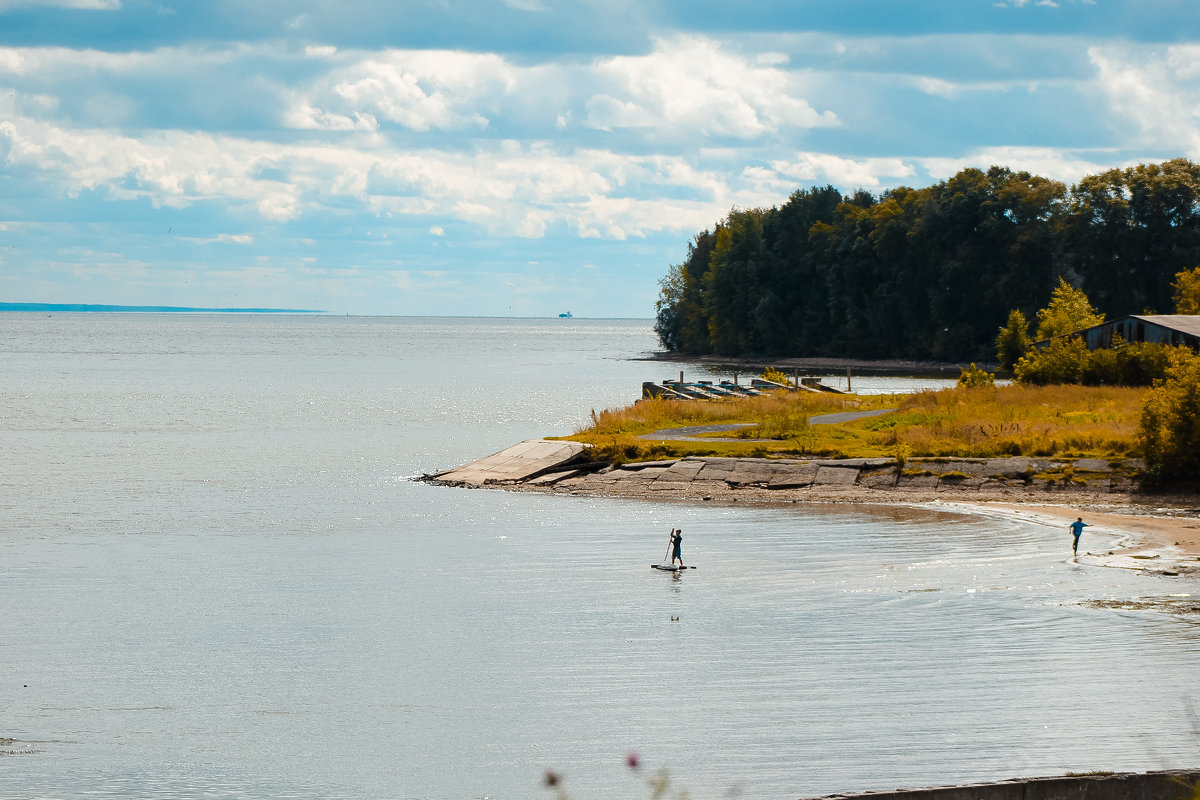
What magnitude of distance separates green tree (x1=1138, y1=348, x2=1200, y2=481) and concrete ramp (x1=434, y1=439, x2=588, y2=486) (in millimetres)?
22493

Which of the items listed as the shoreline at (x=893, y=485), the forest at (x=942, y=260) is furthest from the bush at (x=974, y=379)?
the forest at (x=942, y=260)

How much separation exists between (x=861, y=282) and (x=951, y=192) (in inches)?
780

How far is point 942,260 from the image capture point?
6471 inches

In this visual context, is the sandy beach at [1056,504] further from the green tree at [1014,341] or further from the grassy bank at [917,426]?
the green tree at [1014,341]

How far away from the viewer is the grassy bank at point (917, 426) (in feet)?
162

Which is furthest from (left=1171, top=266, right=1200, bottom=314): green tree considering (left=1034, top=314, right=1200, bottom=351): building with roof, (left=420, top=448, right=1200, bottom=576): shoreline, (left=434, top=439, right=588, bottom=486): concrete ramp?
(left=434, top=439, right=588, bottom=486): concrete ramp

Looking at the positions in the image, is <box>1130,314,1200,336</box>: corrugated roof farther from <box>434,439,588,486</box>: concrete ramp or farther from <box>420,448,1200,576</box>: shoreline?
<box>434,439,588,486</box>: concrete ramp

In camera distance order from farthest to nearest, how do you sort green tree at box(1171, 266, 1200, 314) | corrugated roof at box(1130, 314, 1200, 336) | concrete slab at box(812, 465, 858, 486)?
green tree at box(1171, 266, 1200, 314) < corrugated roof at box(1130, 314, 1200, 336) < concrete slab at box(812, 465, 858, 486)

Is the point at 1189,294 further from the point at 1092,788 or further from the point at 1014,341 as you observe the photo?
the point at 1092,788

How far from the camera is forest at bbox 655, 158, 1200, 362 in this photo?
149500 mm

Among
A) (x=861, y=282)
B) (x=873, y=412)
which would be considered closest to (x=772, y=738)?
(x=873, y=412)

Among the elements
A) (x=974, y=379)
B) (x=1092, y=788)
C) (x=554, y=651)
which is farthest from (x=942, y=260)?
(x=1092, y=788)

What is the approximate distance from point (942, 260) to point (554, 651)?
14805 cm

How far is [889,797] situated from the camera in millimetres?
13617
